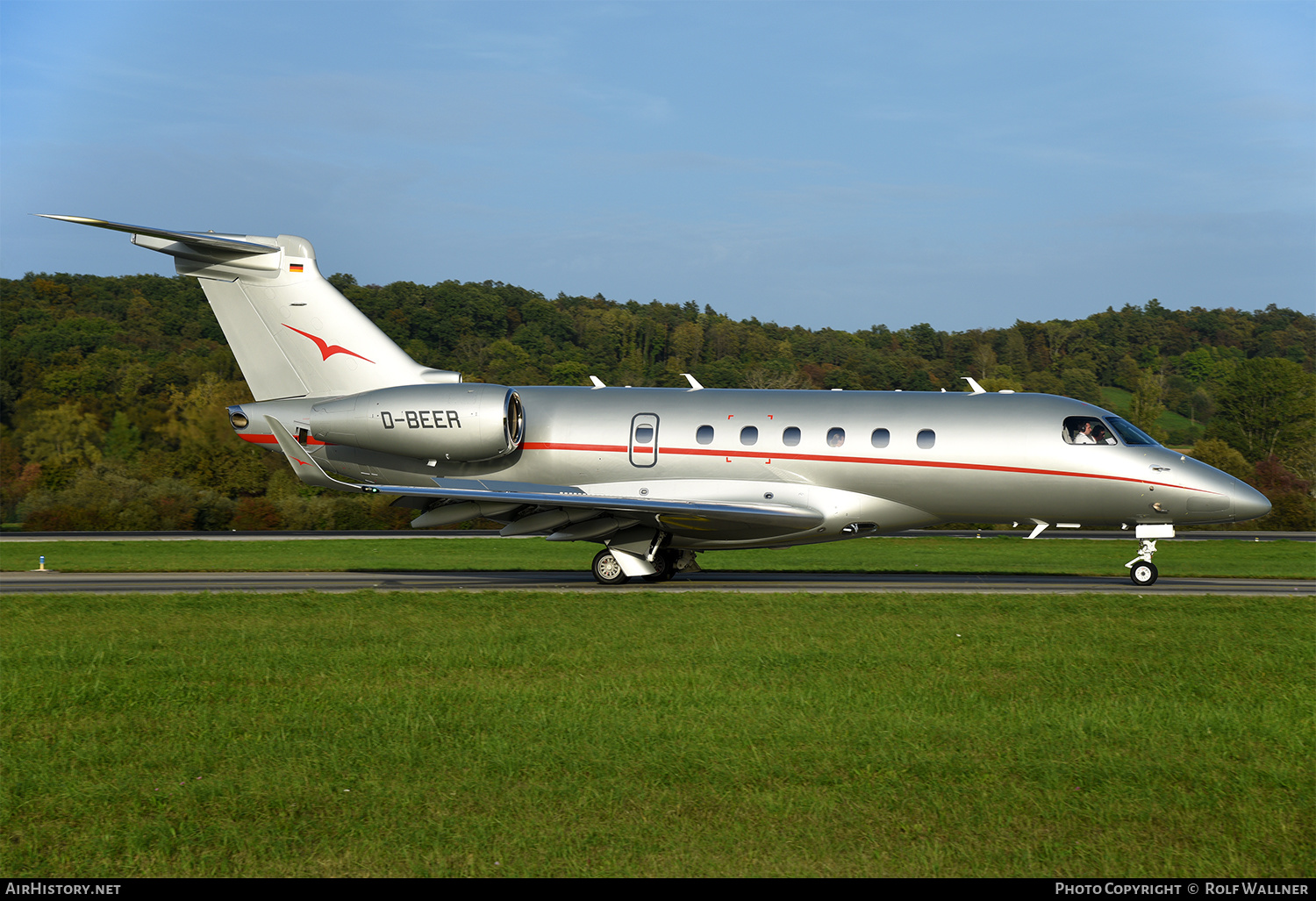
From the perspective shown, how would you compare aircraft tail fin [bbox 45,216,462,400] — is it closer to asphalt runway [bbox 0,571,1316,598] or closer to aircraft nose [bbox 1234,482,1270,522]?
asphalt runway [bbox 0,571,1316,598]

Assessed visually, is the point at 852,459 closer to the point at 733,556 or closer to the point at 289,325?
the point at 289,325

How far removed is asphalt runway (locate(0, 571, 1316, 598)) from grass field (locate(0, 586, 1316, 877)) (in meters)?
5.32

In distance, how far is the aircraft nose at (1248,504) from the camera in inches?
728

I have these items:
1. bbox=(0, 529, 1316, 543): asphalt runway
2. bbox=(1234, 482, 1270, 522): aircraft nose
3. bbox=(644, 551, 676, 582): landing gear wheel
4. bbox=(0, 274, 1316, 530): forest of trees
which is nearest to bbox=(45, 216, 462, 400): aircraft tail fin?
bbox=(644, 551, 676, 582): landing gear wheel

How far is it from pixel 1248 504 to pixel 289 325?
18.3 meters

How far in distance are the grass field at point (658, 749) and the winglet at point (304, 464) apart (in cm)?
610

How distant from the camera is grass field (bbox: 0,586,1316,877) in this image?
5816mm

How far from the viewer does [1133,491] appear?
61.3 feet

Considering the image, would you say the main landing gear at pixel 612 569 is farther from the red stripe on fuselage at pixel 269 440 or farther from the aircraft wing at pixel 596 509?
the red stripe on fuselage at pixel 269 440

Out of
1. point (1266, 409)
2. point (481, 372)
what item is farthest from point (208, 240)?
point (1266, 409)

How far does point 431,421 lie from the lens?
20047 mm

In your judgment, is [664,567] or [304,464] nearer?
[304,464]

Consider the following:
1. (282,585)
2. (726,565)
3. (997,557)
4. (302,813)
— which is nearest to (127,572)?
(282,585)
